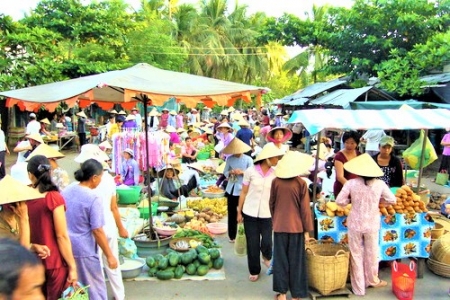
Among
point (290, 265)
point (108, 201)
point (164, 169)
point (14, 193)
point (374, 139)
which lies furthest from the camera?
point (374, 139)

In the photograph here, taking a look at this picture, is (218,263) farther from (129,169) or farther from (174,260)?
(129,169)

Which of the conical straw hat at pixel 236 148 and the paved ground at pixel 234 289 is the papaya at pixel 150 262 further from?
A: the conical straw hat at pixel 236 148

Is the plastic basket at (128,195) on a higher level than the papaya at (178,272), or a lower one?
higher

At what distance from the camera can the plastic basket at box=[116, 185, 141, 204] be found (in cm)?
898

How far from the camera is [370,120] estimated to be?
541 cm

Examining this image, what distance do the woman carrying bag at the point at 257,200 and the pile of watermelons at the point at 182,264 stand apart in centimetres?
63

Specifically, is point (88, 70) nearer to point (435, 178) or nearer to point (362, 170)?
point (435, 178)

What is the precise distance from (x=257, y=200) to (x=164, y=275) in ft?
5.10

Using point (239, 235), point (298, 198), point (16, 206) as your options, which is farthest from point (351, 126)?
point (16, 206)

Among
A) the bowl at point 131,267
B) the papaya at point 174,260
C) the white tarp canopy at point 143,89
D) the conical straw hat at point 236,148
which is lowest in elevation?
the bowl at point 131,267

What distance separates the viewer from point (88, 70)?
18359 millimetres

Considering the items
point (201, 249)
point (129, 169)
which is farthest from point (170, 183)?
point (201, 249)

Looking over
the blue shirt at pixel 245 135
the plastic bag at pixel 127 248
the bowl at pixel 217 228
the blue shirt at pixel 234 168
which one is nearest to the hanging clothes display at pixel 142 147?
the bowl at pixel 217 228

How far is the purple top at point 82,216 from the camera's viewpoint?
3.88 m
